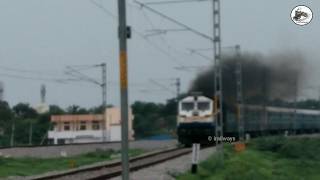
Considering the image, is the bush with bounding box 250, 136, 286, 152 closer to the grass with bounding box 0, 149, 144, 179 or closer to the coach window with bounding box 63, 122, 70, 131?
the grass with bounding box 0, 149, 144, 179

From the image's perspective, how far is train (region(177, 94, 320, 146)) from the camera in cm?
4984

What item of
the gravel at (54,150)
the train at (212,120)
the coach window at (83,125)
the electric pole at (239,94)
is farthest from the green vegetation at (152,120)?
the electric pole at (239,94)

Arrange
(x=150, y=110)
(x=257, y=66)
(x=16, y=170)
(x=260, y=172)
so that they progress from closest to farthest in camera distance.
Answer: (x=260, y=172), (x=16, y=170), (x=257, y=66), (x=150, y=110)

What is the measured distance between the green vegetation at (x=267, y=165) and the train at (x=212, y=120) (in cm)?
337

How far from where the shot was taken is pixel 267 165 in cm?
2680

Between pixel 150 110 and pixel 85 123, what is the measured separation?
507 inches

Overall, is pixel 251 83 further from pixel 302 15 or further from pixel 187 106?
pixel 302 15

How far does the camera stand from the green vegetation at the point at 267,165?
20.9m

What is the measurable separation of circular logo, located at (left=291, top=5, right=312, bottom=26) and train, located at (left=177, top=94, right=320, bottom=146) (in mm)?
35916

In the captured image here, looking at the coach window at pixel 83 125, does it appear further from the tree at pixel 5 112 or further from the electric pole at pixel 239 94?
the electric pole at pixel 239 94

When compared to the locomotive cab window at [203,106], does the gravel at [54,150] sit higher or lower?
lower

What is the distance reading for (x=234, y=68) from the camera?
51250mm

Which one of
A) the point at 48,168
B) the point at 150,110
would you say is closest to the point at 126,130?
the point at 48,168

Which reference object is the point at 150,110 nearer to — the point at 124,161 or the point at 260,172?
the point at 260,172
